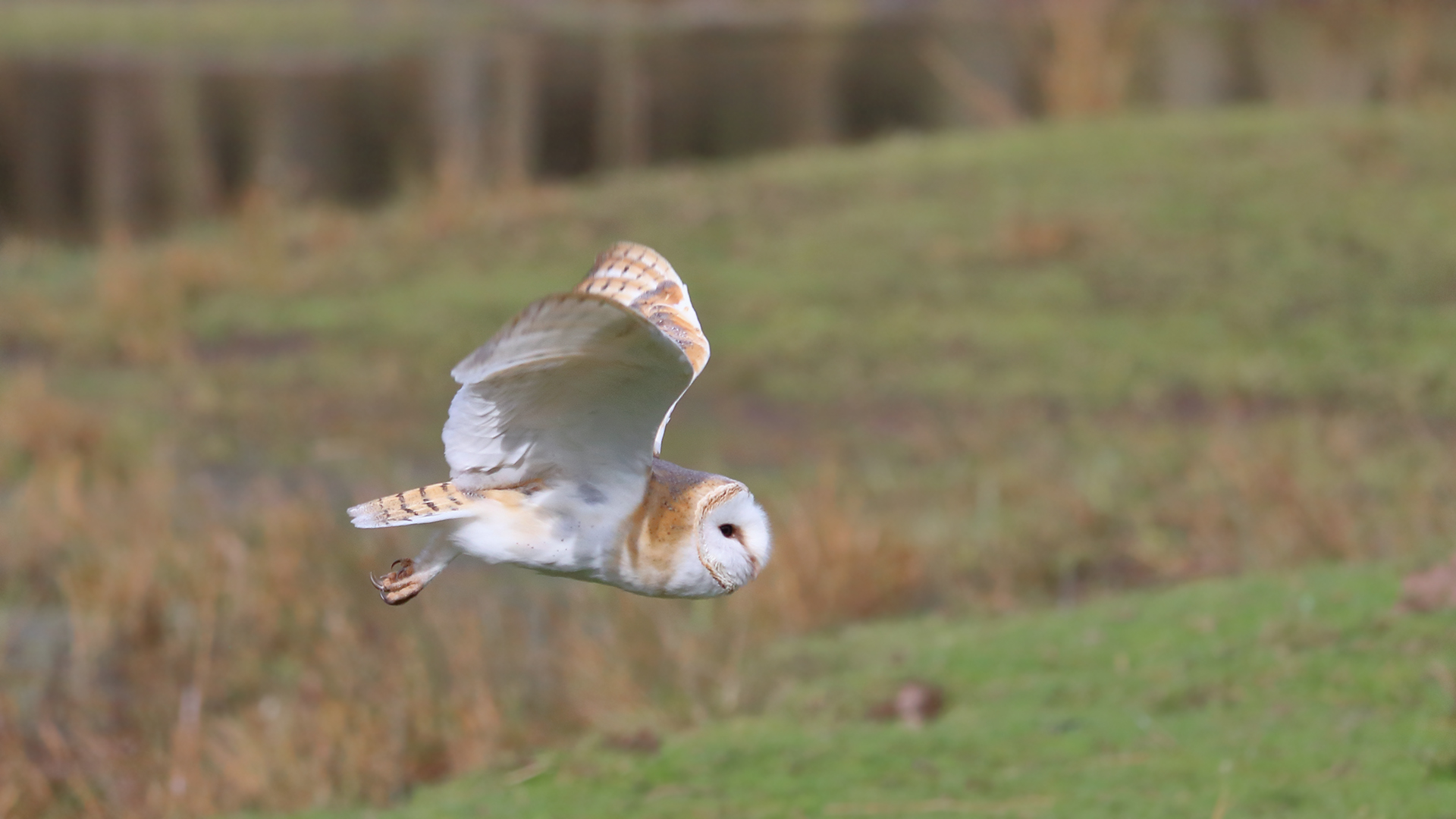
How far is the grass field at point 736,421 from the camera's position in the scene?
5.48 metres

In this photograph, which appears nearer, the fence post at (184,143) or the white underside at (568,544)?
the white underside at (568,544)

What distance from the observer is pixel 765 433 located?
8625 millimetres

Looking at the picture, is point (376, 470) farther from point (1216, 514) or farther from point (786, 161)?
point (786, 161)

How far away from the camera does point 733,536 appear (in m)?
2.51

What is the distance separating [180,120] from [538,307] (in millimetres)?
16885

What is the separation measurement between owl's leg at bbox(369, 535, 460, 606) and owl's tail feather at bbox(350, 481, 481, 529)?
0.06 metres

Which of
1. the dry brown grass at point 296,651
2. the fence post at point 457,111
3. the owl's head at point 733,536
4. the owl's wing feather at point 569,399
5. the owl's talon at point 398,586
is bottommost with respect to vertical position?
the dry brown grass at point 296,651

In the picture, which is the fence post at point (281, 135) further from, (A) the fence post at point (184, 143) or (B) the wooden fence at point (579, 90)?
(A) the fence post at point (184, 143)

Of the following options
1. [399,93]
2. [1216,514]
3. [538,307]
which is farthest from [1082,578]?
[399,93]

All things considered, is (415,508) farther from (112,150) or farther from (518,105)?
(518,105)

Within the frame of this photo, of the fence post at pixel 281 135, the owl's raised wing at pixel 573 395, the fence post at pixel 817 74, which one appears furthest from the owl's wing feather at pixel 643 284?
the fence post at pixel 817 74

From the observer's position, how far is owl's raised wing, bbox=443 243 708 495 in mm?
2135

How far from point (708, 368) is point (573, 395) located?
271 inches

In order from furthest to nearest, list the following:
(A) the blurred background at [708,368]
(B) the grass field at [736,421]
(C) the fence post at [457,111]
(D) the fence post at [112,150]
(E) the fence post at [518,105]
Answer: (E) the fence post at [518,105]
(D) the fence post at [112,150]
(C) the fence post at [457,111]
(A) the blurred background at [708,368]
(B) the grass field at [736,421]
